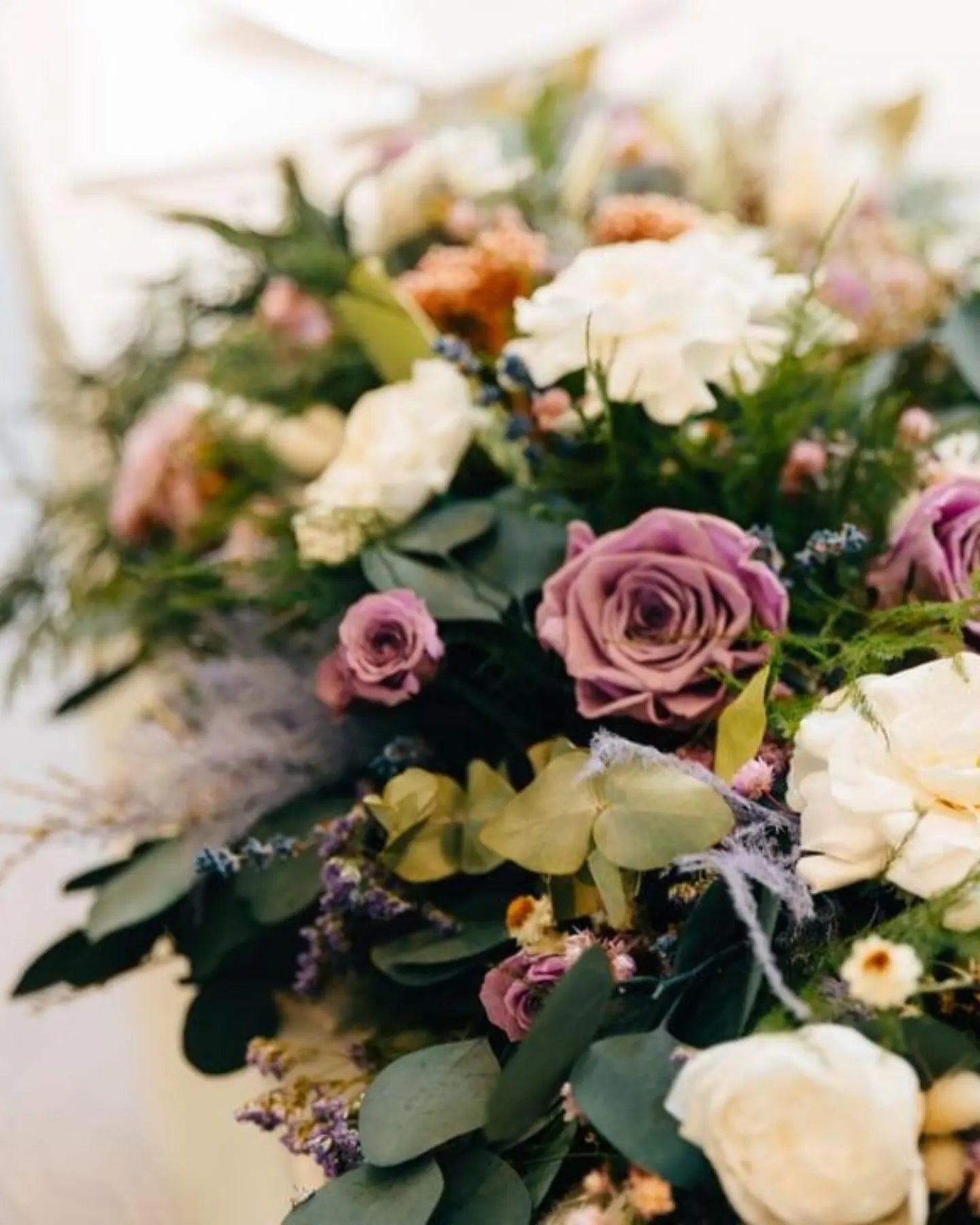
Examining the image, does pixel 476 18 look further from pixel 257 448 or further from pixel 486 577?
pixel 486 577

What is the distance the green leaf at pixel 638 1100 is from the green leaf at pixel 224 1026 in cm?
31

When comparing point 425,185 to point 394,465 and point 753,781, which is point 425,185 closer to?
point 394,465

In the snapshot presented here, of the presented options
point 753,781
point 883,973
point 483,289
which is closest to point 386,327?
point 483,289

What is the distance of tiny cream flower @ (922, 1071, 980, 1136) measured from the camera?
415mm

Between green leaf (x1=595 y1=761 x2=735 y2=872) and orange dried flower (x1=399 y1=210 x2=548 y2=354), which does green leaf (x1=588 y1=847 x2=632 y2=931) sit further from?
orange dried flower (x1=399 y1=210 x2=548 y2=354)

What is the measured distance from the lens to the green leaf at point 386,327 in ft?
2.68

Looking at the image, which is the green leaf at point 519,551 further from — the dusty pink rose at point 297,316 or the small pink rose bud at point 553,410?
the dusty pink rose at point 297,316

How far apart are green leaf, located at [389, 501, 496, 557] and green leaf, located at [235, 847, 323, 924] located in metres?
0.16

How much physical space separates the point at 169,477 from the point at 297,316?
0.15 metres

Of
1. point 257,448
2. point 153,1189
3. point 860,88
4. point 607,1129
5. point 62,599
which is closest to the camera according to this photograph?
point 607,1129

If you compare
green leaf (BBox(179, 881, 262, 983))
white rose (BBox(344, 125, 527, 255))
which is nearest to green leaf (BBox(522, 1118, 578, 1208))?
green leaf (BBox(179, 881, 262, 983))

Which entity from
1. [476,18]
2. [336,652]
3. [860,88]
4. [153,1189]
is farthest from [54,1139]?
[860,88]

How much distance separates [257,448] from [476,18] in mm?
502

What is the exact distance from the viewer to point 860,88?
1441 mm
